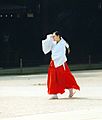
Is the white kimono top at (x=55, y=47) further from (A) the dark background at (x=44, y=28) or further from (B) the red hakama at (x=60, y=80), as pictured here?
(A) the dark background at (x=44, y=28)

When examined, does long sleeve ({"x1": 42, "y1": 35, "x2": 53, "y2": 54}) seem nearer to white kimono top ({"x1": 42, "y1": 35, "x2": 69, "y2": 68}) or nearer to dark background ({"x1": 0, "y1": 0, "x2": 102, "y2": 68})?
white kimono top ({"x1": 42, "y1": 35, "x2": 69, "y2": 68})

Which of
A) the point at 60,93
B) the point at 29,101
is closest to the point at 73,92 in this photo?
the point at 60,93

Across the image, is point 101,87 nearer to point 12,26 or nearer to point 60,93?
point 60,93

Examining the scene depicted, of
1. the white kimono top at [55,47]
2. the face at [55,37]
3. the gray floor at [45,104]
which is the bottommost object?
the gray floor at [45,104]

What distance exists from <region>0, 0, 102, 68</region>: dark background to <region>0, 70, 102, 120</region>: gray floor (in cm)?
1254

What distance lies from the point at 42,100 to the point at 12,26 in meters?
17.3

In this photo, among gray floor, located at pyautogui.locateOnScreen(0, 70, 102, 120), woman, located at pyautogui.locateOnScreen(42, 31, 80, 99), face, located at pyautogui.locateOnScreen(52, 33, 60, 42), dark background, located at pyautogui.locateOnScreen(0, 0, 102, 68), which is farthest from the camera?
dark background, located at pyautogui.locateOnScreen(0, 0, 102, 68)

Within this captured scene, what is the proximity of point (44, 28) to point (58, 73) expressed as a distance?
57.5ft

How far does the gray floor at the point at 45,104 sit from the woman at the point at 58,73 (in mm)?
291

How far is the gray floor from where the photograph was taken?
13123mm

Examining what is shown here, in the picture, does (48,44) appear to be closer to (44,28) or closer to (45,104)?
(45,104)

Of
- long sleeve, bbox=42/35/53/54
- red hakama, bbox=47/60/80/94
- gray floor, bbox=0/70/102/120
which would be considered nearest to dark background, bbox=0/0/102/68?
gray floor, bbox=0/70/102/120

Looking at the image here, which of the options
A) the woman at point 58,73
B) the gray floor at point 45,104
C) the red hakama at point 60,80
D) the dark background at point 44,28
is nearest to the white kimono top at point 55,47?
the woman at point 58,73

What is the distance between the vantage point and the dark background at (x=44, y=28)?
109ft
